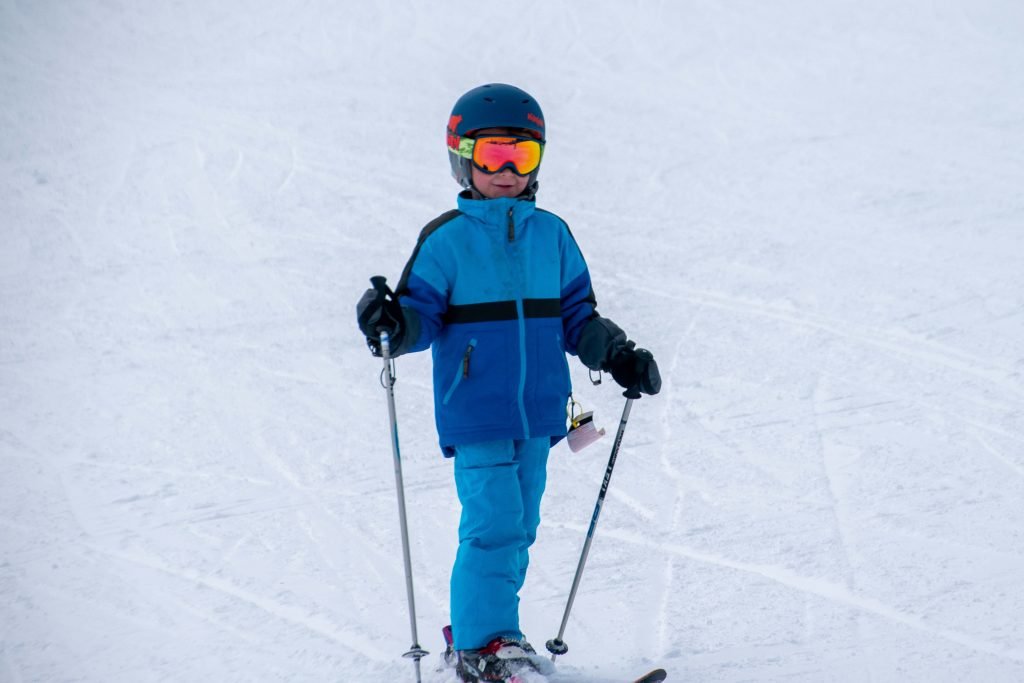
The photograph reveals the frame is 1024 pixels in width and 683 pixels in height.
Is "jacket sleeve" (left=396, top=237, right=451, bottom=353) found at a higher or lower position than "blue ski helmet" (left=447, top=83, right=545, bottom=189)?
lower

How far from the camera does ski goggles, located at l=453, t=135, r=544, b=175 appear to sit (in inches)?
132

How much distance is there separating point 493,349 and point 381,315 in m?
0.41

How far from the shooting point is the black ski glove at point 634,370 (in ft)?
11.0

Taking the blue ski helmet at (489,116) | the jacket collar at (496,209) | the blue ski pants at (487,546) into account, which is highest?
the blue ski helmet at (489,116)

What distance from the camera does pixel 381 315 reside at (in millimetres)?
3064

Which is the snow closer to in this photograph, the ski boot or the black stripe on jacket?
the ski boot

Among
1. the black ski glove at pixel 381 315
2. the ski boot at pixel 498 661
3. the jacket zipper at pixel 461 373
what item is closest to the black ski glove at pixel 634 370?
the jacket zipper at pixel 461 373

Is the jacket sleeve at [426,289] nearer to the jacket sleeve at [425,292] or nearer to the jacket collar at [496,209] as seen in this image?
the jacket sleeve at [425,292]

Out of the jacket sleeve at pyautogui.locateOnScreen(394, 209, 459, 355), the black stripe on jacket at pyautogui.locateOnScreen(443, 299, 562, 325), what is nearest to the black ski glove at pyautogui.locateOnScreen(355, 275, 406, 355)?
the jacket sleeve at pyautogui.locateOnScreen(394, 209, 459, 355)

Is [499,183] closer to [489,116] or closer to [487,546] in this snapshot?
[489,116]

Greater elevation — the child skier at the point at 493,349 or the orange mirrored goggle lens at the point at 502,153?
the orange mirrored goggle lens at the point at 502,153

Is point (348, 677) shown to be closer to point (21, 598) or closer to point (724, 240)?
point (21, 598)

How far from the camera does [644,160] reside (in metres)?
10.5

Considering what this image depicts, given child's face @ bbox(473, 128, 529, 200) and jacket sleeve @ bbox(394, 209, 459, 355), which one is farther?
child's face @ bbox(473, 128, 529, 200)
